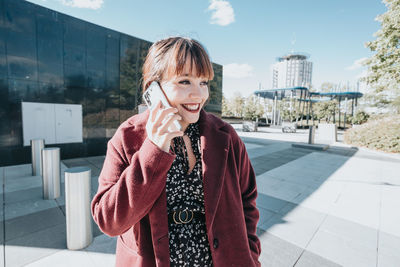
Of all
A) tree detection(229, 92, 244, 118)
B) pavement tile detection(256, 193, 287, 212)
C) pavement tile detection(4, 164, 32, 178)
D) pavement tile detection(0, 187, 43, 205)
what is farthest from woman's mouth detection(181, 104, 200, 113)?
tree detection(229, 92, 244, 118)

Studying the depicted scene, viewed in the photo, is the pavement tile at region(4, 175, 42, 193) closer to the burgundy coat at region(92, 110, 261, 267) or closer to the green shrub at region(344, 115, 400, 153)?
the burgundy coat at region(92, 110, 261, 267)

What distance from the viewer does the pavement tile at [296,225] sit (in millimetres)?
3377

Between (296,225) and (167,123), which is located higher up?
(167,123)

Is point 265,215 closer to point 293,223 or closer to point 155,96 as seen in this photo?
point 293,223

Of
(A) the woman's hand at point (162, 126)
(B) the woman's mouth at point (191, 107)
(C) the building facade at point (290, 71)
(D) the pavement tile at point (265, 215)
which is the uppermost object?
(C) the building facade at point (290, 71)

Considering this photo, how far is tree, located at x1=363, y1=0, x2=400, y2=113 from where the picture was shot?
12.0 meters

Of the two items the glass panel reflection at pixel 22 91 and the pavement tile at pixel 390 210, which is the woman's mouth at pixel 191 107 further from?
the glass panel reflection at pixel 22 91

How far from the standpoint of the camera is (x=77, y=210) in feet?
10.0

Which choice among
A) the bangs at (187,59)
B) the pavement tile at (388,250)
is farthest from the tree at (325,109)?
the bangs at (187,59)

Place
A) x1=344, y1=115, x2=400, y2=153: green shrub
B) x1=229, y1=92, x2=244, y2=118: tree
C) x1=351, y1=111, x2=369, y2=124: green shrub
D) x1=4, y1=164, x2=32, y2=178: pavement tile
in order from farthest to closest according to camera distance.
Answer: x1=229, y1=92, x2=244, y2=118: tree, x1=351, y1=111, x2=369, y2=124: green shrub, x1=344, y1=115, x2=400, y2=153: green shrub, x1=4, y1=164, x2=32, y2=178: pavement tile

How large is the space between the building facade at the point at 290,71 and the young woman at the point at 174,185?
125250mm

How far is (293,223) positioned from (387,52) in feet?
49.1

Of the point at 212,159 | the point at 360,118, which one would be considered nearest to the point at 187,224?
the point at 212,159

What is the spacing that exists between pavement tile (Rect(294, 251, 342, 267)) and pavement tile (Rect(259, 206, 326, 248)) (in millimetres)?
234
